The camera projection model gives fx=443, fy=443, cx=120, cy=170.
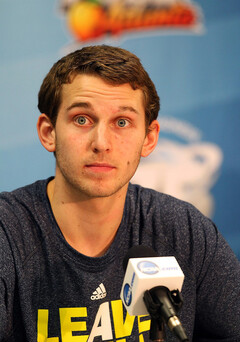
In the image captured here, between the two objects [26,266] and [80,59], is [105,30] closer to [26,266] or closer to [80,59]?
[80,59]

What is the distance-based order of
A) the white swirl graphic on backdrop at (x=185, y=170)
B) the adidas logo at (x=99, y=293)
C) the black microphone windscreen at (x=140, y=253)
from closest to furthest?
the black microphone windscreen at (x=140, y=253) < the adidas logo at (x=99, y=293) < the white swirl graphic on backdrop at (x=185, y=170)

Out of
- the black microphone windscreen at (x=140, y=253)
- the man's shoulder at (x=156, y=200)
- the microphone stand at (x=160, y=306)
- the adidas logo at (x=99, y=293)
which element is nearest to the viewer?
the microphone stand at (x=160, y=306)

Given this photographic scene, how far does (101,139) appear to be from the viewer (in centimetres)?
138

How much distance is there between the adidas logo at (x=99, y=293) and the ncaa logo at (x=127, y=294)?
0.47 m

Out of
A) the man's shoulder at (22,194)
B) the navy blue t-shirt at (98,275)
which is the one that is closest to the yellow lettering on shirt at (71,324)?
the navy blue t-shirt at (98,275)

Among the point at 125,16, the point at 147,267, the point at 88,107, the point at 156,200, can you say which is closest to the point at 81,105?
the point at 88,107

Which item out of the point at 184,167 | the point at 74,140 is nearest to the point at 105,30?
the point at 184,167

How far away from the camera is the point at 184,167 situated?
8.99 ft

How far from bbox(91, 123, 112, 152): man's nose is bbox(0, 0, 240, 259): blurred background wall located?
3.76 feet

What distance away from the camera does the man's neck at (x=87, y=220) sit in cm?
156

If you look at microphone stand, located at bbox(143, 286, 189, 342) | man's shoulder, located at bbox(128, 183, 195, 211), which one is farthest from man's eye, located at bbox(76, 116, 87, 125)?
microphone stand, located at bbox(143, 286, 189, 342)

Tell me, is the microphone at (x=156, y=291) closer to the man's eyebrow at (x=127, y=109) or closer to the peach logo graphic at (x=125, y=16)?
the man's eyebrow at (x=127, y=109)

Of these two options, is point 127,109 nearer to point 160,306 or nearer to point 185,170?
point 160,306

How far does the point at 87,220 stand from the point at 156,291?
67 cm
